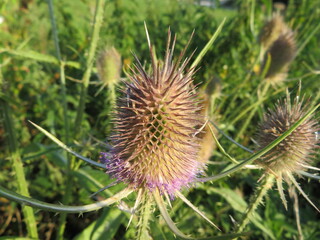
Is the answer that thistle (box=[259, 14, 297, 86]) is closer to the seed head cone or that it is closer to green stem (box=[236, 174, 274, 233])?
the seed head cone

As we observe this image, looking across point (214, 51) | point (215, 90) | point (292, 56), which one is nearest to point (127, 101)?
point (215, 90)

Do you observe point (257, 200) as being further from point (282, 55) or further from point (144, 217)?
point (282, 55)

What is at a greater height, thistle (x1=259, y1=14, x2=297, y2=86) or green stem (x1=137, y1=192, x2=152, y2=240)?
thistle (x1=259, y1=14, x2=297, y2=86)

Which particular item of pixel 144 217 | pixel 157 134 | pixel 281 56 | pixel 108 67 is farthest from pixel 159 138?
pixel 281 56

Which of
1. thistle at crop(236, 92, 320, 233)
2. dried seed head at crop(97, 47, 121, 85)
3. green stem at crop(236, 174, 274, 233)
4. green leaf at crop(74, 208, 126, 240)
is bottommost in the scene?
green leaf at crop(74, 208, 126, 240)

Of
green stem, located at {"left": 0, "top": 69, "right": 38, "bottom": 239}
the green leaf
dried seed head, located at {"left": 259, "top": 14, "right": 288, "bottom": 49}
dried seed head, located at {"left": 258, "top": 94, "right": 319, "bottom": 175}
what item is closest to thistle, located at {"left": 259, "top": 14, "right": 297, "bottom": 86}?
dried seed head, located at {"left": 259, "top": 14, "right": 288, "bottom": 49}

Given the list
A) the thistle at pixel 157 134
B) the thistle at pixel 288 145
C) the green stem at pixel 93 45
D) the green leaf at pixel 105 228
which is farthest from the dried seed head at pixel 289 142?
the green stem at pixel 93 45
